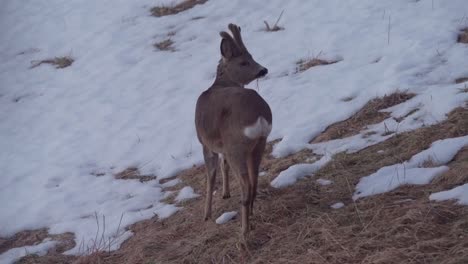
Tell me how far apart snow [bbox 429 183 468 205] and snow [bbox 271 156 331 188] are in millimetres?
1603

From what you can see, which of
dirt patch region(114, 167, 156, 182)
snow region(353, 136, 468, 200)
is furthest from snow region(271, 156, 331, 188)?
dirt patch region(114, 167, 156, 182)


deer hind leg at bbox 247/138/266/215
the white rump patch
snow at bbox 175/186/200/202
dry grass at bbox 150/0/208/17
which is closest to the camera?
the white rump patch

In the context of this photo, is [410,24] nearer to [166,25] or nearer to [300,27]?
[300,27]

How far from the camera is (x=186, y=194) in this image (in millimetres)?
6914

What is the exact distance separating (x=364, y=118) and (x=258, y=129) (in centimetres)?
273

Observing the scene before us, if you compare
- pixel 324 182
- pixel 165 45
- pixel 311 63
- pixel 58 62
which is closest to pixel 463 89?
pixel 324 182

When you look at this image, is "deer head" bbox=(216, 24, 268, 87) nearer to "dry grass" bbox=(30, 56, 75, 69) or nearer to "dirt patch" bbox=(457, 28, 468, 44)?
"dirt patch" bbox=(457, 28, 468, 44)

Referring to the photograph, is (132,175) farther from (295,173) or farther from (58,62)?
(58,62)

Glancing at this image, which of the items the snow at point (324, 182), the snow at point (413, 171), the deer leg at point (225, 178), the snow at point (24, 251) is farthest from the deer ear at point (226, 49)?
the snow at point (24, 251)

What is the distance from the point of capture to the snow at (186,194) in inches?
269

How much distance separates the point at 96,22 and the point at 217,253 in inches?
373

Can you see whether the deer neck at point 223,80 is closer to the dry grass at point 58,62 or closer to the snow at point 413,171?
the snow at point 413,171

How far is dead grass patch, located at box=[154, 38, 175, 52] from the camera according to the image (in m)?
11.8

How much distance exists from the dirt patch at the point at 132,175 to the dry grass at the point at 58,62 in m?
4.66
